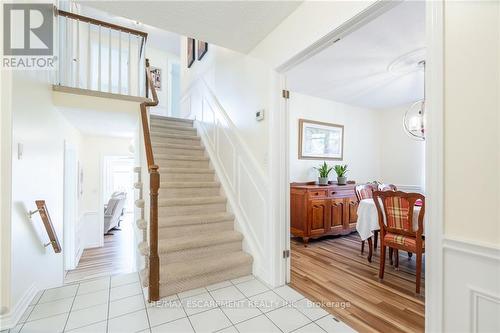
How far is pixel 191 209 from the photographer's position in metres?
2.94

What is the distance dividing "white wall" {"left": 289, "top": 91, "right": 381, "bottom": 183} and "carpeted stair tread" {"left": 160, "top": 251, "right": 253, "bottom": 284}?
7.20 ft

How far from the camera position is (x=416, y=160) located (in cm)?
481

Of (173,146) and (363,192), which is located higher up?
(173,146)

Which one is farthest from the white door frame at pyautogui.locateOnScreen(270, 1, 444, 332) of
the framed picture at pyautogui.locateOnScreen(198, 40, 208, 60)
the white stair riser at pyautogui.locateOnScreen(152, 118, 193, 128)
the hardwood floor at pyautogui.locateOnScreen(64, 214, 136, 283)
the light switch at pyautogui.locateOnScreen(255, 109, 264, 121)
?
the hardwood floor at pyautogui.locateOnScreen(64, 214, 136, 283)

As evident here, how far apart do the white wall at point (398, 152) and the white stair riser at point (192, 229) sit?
13.1 ft

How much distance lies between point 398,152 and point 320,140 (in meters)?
1.84

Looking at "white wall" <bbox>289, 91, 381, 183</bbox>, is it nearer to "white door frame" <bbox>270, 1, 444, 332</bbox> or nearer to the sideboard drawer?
the sideboard drawer

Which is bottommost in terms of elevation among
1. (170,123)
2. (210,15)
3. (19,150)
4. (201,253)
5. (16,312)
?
(16,312)

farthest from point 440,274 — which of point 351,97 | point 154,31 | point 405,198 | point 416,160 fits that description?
point 154,31

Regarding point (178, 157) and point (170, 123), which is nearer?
point (178, 157)

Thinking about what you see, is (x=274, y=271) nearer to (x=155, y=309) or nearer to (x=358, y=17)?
(x=155, y=309)

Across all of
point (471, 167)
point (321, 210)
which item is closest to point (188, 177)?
point (321, 210)

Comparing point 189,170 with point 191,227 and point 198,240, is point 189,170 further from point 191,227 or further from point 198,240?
point 198,240

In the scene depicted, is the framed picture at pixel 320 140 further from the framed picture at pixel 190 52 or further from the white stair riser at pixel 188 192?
the framed picture at pixel 190 52
